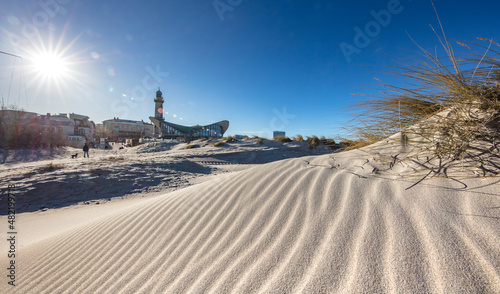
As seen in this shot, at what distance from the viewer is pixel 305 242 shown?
3.64ft

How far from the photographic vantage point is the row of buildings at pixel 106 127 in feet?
63.1

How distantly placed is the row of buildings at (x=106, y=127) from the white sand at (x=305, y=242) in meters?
23.2

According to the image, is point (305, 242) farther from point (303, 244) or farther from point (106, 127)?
point (106, 127)

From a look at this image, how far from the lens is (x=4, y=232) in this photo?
3.18 metres

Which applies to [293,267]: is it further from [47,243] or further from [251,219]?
[47,243]

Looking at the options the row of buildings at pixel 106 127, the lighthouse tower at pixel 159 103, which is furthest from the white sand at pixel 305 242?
the lighthouse tower at pixel 159 103

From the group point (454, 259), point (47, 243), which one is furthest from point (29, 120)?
point (454, 259)

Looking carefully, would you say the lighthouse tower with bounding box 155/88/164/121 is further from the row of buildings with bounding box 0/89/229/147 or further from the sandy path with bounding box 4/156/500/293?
the sandy path with bounding box 4/156/500/293

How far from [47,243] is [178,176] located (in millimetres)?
5074

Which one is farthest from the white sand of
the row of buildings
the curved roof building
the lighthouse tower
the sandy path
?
the lighthouse tower

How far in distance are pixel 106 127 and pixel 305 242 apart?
67.5 metres

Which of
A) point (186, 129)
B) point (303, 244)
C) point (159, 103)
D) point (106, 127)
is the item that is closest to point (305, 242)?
point (303, 244)

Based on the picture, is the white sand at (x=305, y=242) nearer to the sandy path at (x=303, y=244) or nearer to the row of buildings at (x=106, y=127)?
the sandy path at (x=303, y=244)

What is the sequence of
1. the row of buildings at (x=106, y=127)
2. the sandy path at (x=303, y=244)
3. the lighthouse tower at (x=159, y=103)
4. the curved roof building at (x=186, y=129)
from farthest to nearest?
the lighthouse tower at (x=159, y=103) → the curved roof building at (x=186, y=129) → the row of buildings at (x=106, y=127) → the sandy path at (x=303, y=244)
